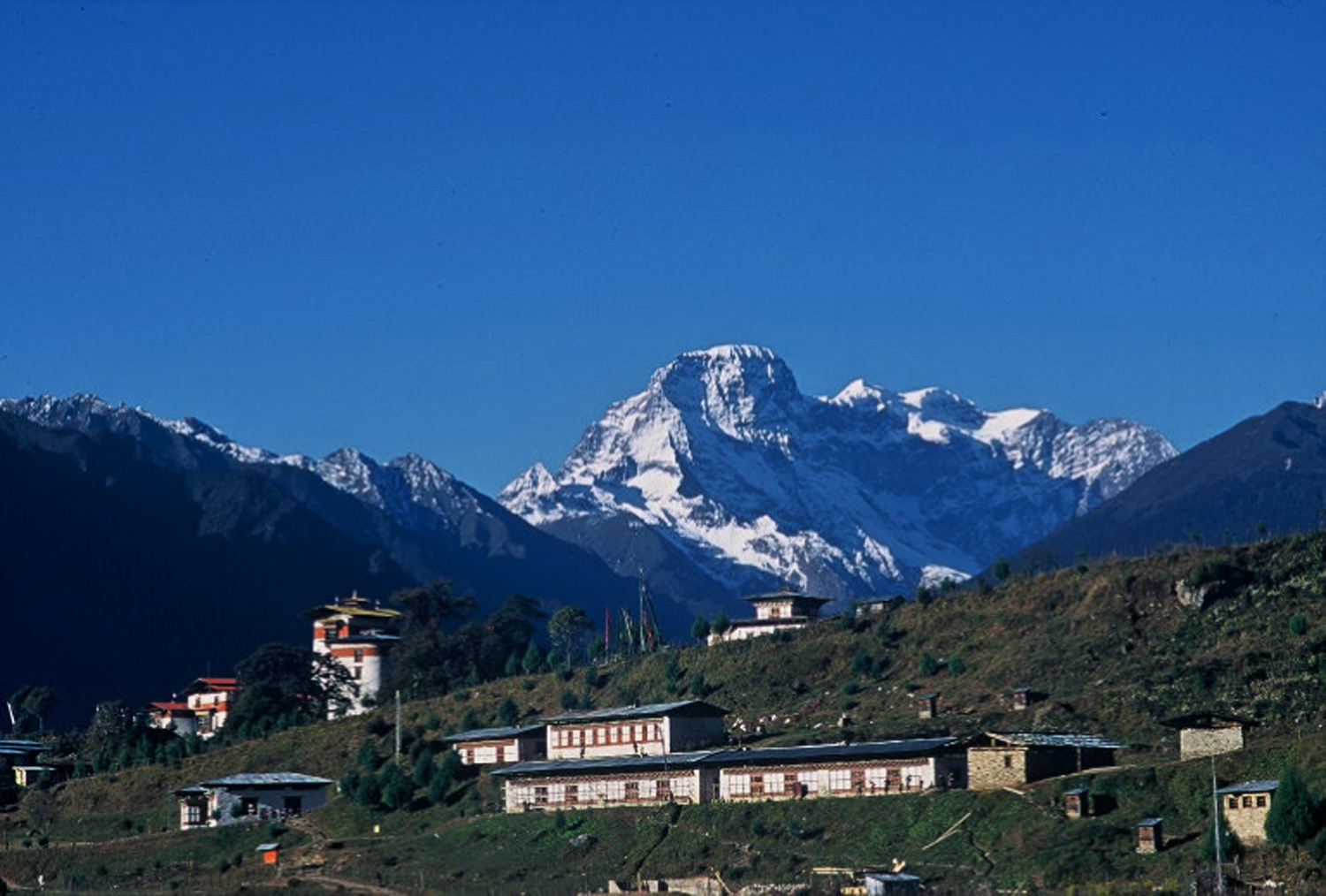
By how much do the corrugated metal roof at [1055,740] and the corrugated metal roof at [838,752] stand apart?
3.33 metres

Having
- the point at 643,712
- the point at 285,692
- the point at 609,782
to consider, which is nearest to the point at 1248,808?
the point at 609,782

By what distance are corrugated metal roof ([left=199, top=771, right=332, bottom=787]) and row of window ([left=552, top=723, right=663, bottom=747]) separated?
52.1 feet

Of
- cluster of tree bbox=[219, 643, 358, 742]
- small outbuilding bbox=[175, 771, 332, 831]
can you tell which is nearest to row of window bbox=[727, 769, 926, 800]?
small outbuilding bbox=[175, 771, 332, 831]

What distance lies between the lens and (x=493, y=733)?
133750 millimetres

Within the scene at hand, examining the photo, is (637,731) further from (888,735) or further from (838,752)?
(838,752)

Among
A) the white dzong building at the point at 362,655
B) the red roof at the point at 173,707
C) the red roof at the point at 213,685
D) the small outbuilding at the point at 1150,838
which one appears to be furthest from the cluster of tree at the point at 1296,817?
the red roof at the point at 173,707

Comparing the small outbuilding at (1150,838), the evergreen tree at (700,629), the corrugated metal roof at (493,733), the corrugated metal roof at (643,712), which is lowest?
the small outbuilding at (1150,838)

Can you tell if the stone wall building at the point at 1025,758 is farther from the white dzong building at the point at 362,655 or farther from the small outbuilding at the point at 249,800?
the white dzong building at the point at 362,655

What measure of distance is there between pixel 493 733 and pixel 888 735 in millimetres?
29822

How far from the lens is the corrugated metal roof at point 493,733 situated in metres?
132

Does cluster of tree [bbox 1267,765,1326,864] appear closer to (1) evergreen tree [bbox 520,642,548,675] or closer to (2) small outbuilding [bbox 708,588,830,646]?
(2) small outbuilding [bbox 708,588,830,646]

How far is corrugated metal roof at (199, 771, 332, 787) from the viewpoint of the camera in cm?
13112

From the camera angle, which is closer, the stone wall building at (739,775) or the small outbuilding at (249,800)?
the stone wall building at (739,775)

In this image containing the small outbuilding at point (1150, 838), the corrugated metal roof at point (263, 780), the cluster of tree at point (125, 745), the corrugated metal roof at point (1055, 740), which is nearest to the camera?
the small outbuilding at point (1150, 838)
